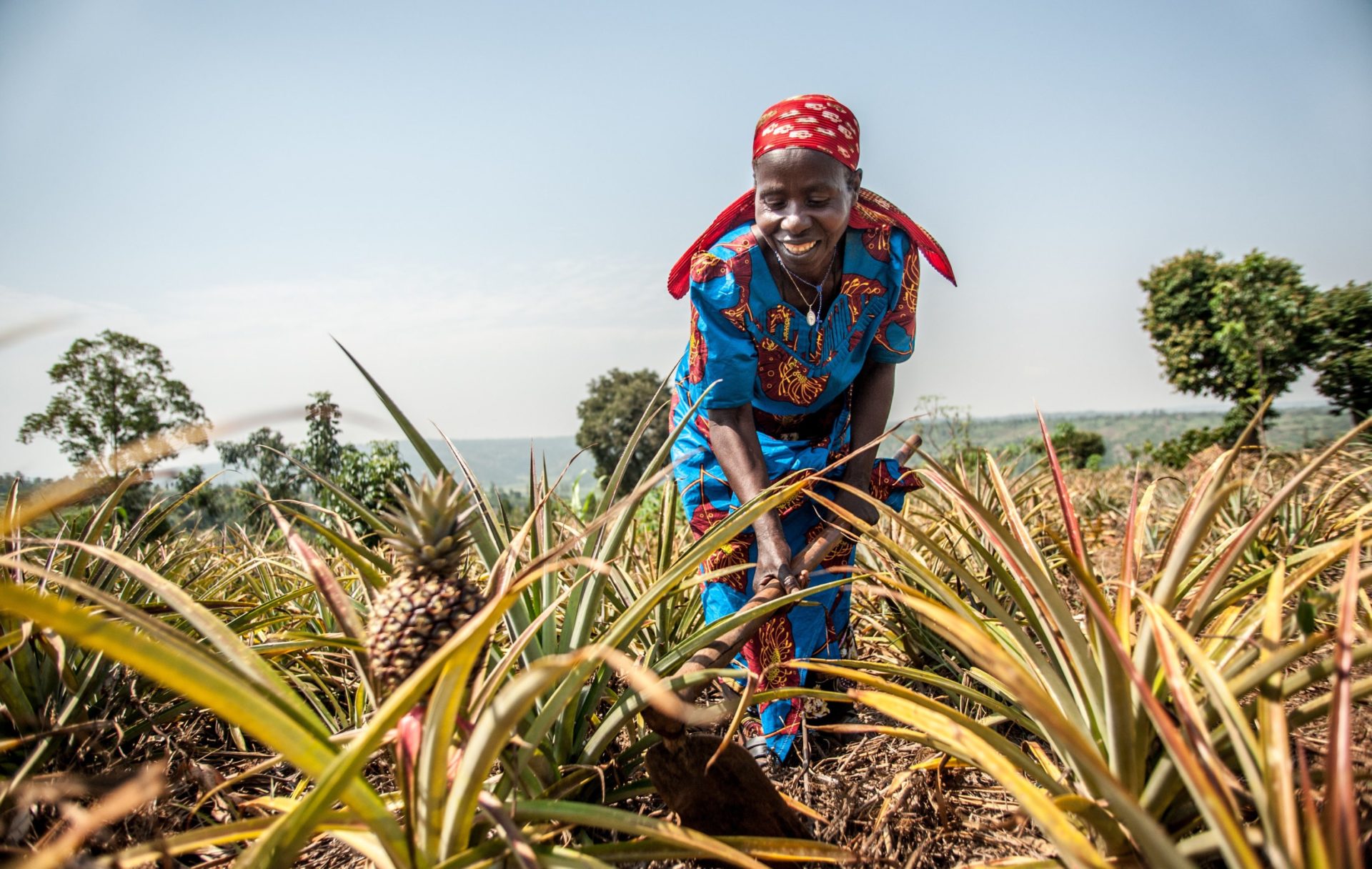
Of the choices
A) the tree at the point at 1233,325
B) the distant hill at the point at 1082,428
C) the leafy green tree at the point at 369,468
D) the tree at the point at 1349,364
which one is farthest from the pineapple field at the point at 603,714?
the distant hill at the point at 1082,428

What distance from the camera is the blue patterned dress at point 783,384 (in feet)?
6.75

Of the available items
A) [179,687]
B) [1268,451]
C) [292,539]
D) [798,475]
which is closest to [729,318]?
[798,475]

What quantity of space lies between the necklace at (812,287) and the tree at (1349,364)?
530 inches

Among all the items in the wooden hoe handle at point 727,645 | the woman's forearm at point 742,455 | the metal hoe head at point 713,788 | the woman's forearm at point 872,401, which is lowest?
the metal hoe head at point 713,788

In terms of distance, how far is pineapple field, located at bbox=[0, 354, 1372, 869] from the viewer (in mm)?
832

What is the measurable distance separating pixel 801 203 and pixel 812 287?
0.27 m

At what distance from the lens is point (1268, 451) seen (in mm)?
4781

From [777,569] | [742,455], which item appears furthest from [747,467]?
[777,569]

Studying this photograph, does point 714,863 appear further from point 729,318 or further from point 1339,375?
point 1339,375

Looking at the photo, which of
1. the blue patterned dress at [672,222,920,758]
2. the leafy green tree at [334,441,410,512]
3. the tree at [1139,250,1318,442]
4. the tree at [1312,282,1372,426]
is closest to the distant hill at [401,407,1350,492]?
the tree at [1139,250,1318,442]

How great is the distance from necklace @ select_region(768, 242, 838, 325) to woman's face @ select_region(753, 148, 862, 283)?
33 millimetres

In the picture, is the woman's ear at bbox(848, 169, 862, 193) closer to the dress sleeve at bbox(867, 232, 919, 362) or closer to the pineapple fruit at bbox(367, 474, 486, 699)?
the dress sleeve at bbox(867, 232, 919, 362)

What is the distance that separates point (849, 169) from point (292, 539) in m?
1.71

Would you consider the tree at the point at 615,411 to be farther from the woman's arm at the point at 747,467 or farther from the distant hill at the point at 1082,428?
the woman's arm at the point at 747,467
